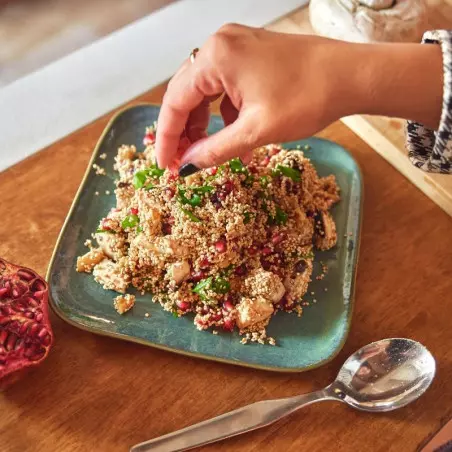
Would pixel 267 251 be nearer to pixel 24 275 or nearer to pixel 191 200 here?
pixel 191 200

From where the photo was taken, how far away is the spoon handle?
3.29ft

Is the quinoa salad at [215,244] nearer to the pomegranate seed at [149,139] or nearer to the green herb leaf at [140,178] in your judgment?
the green herb leaf at [140,178]

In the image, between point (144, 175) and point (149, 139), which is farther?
point (149, 139)

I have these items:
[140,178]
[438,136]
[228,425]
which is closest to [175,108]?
[140,178]

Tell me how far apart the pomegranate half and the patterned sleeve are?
68cm

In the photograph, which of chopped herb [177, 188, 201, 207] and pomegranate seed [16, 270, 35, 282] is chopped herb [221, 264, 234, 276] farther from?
pomegranate seed [16, 270, 35, 282]

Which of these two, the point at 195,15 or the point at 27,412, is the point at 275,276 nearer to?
the point at 27,412

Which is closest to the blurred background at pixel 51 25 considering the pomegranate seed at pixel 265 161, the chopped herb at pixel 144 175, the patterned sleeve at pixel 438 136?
the chopped herb at pixel 144 175

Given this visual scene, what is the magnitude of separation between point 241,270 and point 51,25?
113 cm

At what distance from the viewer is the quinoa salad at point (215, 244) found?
3.68 feet

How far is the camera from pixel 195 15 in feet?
5.59

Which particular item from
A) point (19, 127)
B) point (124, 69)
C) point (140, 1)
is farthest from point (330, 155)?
point (140, 1)

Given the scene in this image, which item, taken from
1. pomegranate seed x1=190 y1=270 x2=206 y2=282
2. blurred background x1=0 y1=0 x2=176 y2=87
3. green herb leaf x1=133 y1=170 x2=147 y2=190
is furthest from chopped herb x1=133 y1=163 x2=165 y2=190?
blurred background x1=0 y1=0 x2=176 y2=87

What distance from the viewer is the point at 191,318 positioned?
1125 millimetres
